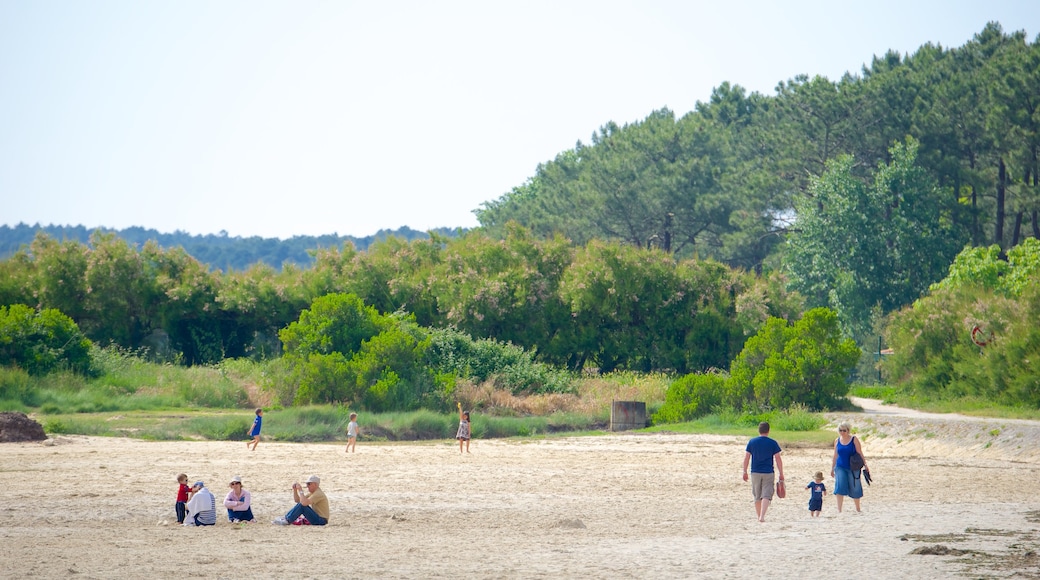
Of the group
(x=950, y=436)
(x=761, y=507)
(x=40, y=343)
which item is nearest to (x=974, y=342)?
(x=950, y=436)

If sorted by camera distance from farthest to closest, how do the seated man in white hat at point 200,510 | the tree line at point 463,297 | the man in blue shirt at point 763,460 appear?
the tree line at point 463,297
the seated man in white hat at point 200,510
the man in blue shirt at point 763,460

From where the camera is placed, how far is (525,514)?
20.8 m

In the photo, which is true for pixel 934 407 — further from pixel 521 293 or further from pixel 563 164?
pixel 563 164

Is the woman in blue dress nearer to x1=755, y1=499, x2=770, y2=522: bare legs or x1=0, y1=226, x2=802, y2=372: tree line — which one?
x1=755, y1=499, x2=770, y2=522: bare legs

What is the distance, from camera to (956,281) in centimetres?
5575

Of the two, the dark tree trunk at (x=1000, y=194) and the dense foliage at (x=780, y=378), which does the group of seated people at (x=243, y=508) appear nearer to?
the dense foliage at (x=780, y=378)

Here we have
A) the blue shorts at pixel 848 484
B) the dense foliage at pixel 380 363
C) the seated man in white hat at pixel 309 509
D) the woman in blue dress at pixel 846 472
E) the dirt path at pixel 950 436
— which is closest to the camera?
the seated man in white hat at pixel 309 509

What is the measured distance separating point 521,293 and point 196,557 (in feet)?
128

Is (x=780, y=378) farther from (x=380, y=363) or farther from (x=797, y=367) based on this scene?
(x=380, y=363)

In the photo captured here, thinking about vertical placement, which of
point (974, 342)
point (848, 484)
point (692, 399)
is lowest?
point (848, 484)

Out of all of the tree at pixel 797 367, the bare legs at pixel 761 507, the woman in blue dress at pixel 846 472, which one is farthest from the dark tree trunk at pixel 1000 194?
the bare legs at pixel 761 507

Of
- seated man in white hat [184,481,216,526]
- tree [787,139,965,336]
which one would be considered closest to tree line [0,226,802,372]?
tree [787,139,965,336]

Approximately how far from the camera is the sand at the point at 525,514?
1552cm

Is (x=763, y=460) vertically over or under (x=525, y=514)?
over
